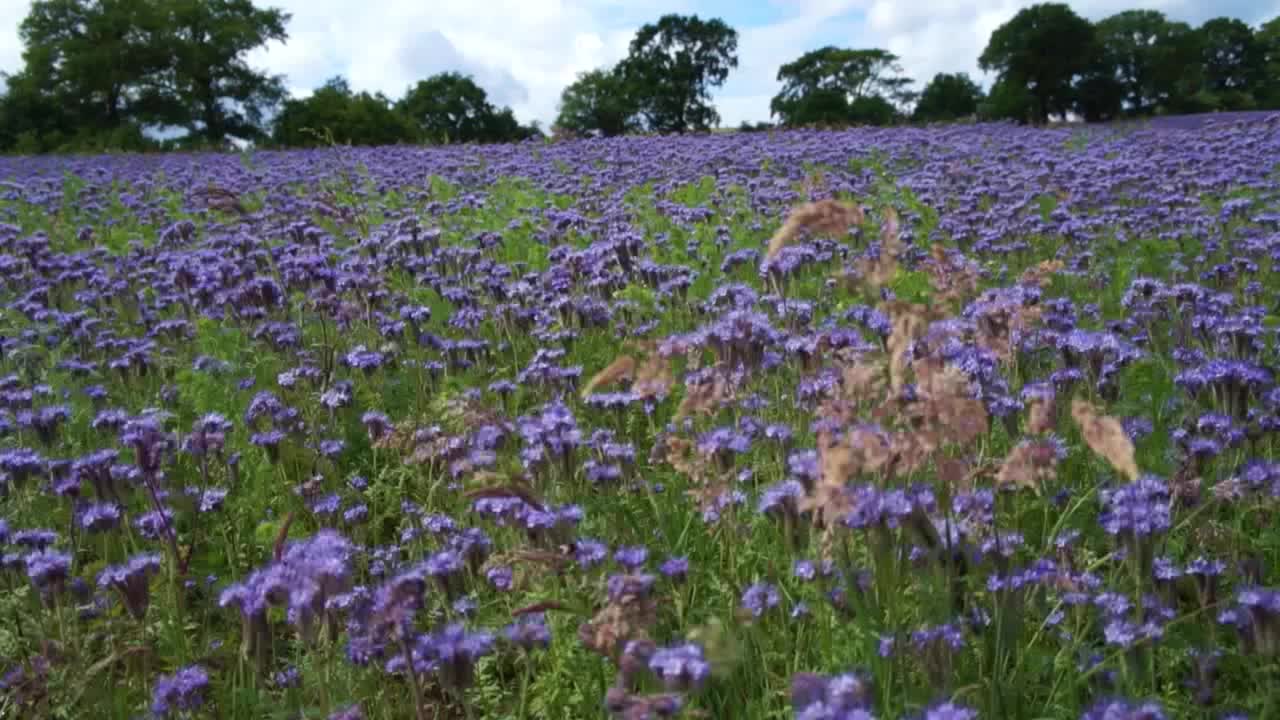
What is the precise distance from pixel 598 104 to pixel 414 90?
10.6 meters

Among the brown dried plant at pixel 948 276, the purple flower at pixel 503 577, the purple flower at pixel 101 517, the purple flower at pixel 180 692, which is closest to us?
the brown dried plant at pixel 948 276

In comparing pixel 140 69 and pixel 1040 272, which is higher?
pixel 140 69

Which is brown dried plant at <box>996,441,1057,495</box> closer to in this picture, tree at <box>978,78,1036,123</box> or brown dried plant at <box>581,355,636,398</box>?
brown dried plant at <box>581,355,636,398</box>

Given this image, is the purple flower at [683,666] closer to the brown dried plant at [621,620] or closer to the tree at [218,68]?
the brown dried plant at [621,620]

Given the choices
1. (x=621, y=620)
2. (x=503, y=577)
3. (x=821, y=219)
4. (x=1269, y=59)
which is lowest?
(x=503, y=577)

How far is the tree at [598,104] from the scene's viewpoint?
167 feet

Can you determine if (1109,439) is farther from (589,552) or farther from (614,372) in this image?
(589,552)

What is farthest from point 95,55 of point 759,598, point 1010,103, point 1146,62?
point 1146,62

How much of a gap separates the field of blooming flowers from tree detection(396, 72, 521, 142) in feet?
113

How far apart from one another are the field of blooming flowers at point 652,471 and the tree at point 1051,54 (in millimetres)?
41706

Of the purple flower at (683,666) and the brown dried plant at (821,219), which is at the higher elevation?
the brown dried plant at (821,219)

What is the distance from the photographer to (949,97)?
50.7 m

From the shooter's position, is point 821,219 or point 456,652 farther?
point 456,652

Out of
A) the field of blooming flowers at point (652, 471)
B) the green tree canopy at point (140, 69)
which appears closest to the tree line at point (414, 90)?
the green tree canopy at point (140, 69)
